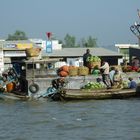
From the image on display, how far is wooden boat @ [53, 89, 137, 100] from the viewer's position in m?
25.7

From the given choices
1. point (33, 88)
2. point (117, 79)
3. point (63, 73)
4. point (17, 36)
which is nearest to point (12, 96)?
point (33, 88)

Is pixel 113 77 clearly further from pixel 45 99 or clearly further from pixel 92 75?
pixel 45 99

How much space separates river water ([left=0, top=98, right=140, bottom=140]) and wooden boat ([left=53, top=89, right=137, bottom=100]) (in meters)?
0.28

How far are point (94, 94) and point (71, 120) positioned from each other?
595 centimetres

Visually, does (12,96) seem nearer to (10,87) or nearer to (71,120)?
(10,87)

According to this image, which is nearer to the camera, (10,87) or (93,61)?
(10,87)

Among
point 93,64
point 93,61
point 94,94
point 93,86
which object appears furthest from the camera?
point 93,64

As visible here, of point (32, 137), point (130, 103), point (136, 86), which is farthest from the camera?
point (136, 86)

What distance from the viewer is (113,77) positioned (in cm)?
2642

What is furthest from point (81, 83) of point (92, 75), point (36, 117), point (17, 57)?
point (17, 57)

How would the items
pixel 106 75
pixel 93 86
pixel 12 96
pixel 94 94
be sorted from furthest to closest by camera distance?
pixel 106 75
pixel 12 96
pixel 93 86
pixel 94 94

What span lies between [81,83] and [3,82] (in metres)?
4.13

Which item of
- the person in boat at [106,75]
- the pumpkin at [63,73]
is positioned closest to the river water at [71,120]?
the person in boat at [106,75]

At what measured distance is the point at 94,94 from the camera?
2586cm
